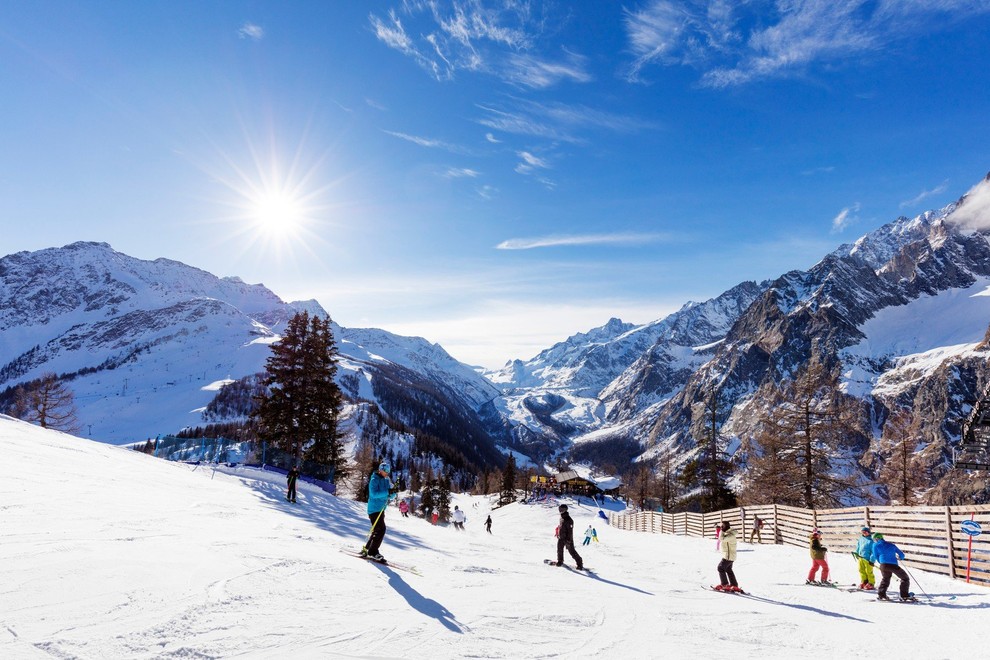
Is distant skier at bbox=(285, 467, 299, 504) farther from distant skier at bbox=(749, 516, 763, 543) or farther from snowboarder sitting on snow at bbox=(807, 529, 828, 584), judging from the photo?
distant skier at bbox=(749, 516, 763, 543)

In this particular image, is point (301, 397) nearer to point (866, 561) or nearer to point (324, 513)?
point (324, 513)

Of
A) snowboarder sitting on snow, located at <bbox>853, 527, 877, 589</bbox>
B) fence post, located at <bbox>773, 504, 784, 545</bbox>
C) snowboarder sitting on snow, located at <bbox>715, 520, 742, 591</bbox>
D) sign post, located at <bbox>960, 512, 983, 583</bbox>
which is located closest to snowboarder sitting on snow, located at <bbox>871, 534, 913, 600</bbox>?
snowboarder sitting on snow, located at <bbox>853, 527, 877, 589</bbox>

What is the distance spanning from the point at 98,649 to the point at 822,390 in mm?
35182

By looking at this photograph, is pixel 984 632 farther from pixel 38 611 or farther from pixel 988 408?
pixel 988 408

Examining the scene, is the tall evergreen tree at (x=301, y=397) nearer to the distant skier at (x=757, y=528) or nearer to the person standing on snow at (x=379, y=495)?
the person standing on snow at (x=379, y=495)

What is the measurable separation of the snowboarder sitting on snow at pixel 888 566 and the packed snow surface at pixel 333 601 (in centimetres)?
36

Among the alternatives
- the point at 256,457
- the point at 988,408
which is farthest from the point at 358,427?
the point at 988,408

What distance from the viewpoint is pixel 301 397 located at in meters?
33.6

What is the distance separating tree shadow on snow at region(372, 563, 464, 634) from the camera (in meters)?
6.84

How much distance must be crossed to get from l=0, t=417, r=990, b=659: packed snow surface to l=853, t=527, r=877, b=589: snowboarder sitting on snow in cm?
82

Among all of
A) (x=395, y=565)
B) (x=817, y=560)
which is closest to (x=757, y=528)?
(x=817, y=560)

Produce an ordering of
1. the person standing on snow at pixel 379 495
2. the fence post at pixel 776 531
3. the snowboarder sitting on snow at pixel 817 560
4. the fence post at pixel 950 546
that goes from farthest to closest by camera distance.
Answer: the fence post at pixel 776 531
the fence post at pixel 950 546
the snowboarder sitting on snow at pixel 817 560
the person standing on snow at pixel 379 495

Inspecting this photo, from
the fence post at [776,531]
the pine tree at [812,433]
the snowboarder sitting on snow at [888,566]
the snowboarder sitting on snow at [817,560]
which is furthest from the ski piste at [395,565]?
the pine tree at [812,433]

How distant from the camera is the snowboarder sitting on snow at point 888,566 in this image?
1112 cm
